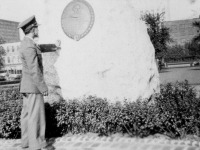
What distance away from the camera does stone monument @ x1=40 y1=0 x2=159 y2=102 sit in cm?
557

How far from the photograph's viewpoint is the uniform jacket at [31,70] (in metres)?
4.27

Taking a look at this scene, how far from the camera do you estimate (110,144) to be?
15.6 feet

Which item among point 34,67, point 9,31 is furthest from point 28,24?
point 9,31

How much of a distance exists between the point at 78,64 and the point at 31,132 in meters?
2.07

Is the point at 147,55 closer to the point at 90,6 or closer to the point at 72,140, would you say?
the point at 90,6

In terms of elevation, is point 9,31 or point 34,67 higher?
point 9,31

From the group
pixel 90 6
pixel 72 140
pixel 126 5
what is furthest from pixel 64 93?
pixel 126 5

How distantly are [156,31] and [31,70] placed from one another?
31049mm

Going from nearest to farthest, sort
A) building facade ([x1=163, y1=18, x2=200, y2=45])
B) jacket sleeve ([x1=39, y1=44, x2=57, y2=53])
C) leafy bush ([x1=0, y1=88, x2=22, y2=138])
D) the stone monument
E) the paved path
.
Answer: the paved path → jacket sleeve ([x1=39, y1=44, x2=57, y2=53]) → leafy bush ([x1=0, y1=88, x2=22, y2=138]) → the stone monument → building facade ([x1=163, y1=18, x2=200, y2=45])

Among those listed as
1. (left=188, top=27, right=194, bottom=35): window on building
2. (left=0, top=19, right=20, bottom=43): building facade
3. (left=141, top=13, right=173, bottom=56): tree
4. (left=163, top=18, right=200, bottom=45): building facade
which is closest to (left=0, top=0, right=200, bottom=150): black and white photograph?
(left=141, top=13, right=173, bottom=56): tree

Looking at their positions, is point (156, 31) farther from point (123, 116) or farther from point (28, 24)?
point (28, 24)

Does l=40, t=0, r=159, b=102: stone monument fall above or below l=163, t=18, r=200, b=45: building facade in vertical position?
below

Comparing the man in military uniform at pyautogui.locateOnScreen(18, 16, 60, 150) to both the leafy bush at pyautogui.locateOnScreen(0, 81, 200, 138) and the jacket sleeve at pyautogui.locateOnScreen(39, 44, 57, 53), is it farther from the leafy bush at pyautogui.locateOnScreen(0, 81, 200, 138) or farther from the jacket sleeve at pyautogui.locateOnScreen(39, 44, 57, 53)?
the leafy bush at pyautogui.locateOnScreen(0, 81, 200, 138)

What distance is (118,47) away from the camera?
219 inches
